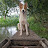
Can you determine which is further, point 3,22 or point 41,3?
point 3,22

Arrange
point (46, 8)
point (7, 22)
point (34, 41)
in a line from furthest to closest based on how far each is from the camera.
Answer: point (7, 22) → point (46, 8) → point (34, 41)

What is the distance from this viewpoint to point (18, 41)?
5.90 feet

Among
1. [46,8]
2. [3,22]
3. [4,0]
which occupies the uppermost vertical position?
[4,0]

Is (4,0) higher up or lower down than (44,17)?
higher up

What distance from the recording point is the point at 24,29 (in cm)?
224

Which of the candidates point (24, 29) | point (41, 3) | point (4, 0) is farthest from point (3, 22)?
point (24, 29)

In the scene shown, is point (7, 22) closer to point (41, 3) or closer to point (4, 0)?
point (4, 0)

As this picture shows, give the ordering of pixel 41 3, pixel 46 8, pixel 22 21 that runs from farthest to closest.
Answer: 1. pixel 46 8
2. pixel 41 3
3. pixel 22 21

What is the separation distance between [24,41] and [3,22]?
8848 millimetres

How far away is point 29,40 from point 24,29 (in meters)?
0.49

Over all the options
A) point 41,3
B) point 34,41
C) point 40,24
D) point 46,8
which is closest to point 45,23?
point 40,24

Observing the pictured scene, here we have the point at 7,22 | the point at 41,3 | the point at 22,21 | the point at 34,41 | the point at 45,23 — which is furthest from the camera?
the point at 7,22

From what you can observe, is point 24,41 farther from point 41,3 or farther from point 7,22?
point 7,22

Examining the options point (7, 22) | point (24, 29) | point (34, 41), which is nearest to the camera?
point (34, 41)
